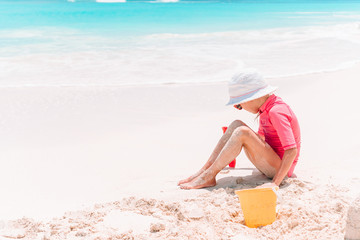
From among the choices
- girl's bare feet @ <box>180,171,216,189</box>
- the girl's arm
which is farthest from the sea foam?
the girl's arm

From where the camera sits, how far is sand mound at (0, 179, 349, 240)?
245 centimetres

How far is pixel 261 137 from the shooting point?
316 cm

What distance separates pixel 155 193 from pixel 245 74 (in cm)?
106

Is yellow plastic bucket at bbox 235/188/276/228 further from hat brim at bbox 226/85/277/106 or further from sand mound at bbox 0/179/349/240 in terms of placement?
hat brim at bbox 226/85/277/106

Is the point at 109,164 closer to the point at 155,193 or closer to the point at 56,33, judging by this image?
the point at 155,193

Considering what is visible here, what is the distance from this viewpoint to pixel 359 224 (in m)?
2.09

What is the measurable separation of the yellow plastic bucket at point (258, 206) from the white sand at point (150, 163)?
0.05 m

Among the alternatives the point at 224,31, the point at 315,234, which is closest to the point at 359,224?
the point at 315,234

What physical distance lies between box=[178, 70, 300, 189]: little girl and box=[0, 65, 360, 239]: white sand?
0.15 metres

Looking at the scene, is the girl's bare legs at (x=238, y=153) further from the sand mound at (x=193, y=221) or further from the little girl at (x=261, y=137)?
the sand mound at (x=193, y=221)

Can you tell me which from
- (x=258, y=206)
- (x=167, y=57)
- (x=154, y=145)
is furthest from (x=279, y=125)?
(x=167, y=57)

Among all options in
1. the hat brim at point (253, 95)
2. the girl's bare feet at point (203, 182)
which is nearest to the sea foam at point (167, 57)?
the girl's bare feet at point (203, 182)

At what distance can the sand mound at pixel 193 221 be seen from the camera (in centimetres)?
245

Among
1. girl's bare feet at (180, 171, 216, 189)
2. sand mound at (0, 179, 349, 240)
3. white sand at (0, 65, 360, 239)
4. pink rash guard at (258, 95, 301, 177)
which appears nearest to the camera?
sand mound at (0, 179, 349, 240)
